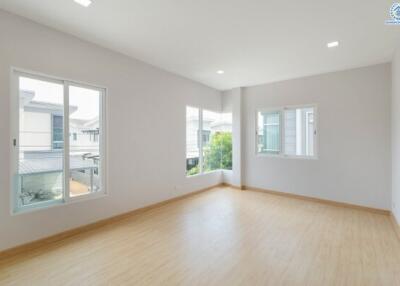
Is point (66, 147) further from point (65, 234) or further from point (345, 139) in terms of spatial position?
point (345, 139)

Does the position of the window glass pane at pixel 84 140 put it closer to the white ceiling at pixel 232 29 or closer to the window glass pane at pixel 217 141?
the white ceiling at pixel 232 29

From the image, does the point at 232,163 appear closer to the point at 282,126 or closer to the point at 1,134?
the point at 282,126

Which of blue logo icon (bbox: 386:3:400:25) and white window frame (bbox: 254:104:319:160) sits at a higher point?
blue logo icon (bbox: 386:3:400:25)

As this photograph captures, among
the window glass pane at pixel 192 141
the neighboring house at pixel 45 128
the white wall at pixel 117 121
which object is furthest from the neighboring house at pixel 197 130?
Answer: the neighboring house at pixel 45 128

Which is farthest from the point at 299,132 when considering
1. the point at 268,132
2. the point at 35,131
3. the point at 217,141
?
the point at 35,131

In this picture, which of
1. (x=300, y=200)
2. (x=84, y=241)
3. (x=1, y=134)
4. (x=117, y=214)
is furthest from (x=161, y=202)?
(x=300, y=200)

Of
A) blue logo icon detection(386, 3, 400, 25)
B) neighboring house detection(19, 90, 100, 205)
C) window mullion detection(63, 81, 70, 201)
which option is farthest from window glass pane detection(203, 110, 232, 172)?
blue logo icon detection(386, 3, 400, 25)

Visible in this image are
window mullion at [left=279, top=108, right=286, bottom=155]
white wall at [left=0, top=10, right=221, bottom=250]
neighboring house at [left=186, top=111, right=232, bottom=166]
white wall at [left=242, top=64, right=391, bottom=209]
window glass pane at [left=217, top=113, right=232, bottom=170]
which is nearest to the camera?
white wall at [left=0, top=10, right=221, bottom=250]

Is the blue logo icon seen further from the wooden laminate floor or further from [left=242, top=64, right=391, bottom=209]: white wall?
the wooden laminate floor

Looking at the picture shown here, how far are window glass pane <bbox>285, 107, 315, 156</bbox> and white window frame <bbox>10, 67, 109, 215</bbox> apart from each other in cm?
405

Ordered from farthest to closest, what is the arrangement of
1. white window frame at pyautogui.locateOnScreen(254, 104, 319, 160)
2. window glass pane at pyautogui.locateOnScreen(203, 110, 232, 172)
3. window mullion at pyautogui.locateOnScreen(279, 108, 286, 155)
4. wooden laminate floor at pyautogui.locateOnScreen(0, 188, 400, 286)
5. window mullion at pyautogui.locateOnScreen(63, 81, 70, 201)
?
window glass pane at pyautogui.locateOnScreen(203, 110, 232, 172) → window mullion at pyautogui.locateOnScreen(279, 108, 286, 155) → white window frame at pyautogui.locateOnScreen(254, 104, 319, 160) → window mullion at pyautogui.locateOnScreen(63, 81, 70, 201) → wooden laminate floor at pyautogui.locateOnScreen(0, 188, 400, 286)

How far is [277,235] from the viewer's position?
9.74 ft

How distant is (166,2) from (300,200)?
4589mm

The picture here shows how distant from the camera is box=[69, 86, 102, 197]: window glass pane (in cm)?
305
